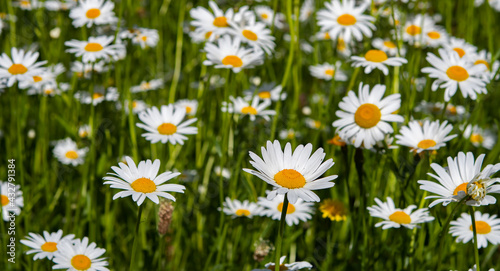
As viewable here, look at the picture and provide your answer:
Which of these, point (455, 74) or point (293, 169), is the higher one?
point (455, 74)

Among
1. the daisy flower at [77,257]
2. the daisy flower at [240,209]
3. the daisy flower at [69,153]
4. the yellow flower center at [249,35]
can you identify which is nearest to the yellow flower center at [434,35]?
the yellow flower center at [249,35]

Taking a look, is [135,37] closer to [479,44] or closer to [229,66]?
[229,66]

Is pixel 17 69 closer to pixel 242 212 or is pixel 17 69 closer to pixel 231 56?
pixel 231 56

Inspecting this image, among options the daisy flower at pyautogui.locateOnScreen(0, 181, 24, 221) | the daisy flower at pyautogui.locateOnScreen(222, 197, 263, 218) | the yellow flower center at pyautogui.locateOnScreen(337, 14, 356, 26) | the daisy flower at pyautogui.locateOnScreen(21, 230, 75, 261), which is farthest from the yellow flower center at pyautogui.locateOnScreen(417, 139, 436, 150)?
the daisy flower at pyautogui.locateOnScreen(0, 181, 24, 221)

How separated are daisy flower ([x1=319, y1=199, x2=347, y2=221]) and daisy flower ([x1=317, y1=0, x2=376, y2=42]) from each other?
29.6 inches

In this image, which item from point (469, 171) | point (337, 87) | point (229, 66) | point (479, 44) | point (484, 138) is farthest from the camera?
point (479, 44)

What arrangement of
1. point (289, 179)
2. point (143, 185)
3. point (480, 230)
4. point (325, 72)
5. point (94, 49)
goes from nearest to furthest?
point (289, 179), point (143, 185), point (480, 230), point (94, 49), point (325, 72)

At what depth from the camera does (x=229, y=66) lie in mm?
2139

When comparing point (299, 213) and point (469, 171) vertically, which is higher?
point (469, 171)

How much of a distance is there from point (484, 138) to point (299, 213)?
1.49 meters

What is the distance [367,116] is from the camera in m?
1.84

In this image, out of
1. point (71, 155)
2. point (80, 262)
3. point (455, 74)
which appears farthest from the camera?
point (71, 155)

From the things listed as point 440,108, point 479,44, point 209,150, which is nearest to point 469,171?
point 440,108

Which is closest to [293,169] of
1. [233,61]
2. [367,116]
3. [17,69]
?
[367,116]
